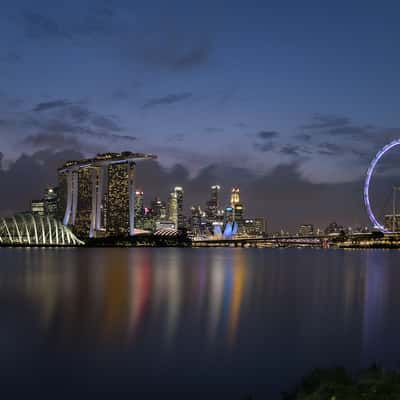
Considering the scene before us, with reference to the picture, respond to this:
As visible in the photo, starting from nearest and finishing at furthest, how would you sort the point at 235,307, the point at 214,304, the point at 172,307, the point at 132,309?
1. the point at 132,309
2. the point at 172,307
3. the point at 235,307
4. the point at 214,304

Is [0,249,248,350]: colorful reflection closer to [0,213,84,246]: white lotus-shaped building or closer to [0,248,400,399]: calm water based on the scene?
[0,248,400,399]: calm water

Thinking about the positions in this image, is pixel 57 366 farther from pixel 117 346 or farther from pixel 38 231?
pixel 38 231

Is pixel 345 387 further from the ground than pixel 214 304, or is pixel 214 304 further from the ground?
pixel 345 387

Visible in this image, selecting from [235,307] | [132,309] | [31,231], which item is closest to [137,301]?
[132,309]

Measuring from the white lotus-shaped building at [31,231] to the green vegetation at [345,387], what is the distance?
5219 inches

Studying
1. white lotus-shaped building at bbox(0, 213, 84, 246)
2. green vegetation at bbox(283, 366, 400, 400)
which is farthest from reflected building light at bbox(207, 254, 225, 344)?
white lotus-shaped building at bbox(0, 213, 84, 246)

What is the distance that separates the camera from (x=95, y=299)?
26281 millimetres

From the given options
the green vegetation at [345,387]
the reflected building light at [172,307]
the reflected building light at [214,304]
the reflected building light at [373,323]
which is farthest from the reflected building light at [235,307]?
the green vegetation at [345,387]

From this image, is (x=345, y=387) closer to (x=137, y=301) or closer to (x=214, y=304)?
(x=214, y=304)

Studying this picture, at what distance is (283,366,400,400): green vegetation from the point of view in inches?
335

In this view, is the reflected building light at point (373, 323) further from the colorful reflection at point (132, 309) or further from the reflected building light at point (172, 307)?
the reflected building light at point (172, 307)

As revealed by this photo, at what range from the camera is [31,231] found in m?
141

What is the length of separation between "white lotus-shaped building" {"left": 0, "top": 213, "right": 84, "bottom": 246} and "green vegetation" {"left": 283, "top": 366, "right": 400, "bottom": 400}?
13255 cm

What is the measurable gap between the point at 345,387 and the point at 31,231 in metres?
141
